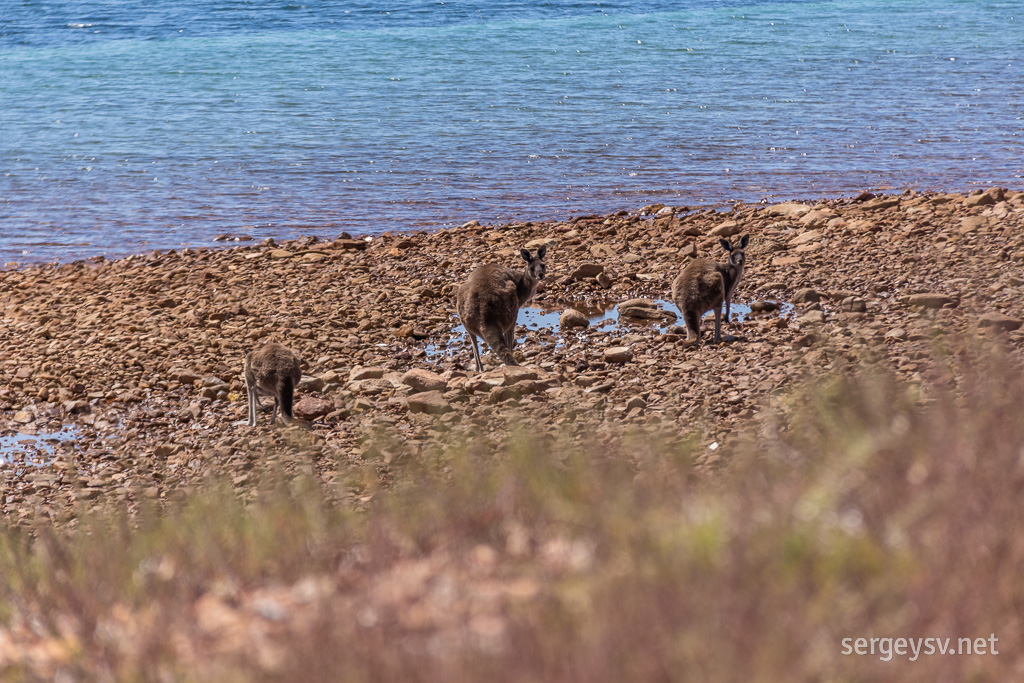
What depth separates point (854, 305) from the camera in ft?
27.3

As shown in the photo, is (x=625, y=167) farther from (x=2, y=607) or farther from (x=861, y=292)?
(x=2, y=607)

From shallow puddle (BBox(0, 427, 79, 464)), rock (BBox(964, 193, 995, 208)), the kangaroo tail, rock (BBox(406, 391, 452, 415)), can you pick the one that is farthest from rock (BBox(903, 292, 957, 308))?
shallow puddle (BBox(0, 427, 79, 464))

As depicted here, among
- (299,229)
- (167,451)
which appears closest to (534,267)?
(167,451)

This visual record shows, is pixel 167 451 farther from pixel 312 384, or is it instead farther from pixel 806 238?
pixel 806 238

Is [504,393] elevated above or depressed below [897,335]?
below

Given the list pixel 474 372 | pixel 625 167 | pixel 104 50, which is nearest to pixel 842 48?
pixel 625 167

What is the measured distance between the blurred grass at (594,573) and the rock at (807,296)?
459 centimetres

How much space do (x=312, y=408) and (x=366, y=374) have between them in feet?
2.16

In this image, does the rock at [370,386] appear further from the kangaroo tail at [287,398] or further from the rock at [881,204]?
the rock at [881,204]

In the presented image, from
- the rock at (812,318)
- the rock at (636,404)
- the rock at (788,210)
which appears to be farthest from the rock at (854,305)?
the rock at (788,210)

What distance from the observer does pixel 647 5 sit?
41.4 meters

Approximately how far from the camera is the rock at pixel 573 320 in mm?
9320

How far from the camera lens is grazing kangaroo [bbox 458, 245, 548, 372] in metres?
8.34

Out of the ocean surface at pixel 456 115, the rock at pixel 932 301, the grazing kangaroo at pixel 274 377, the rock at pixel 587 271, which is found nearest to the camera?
the grazing kangaroo at pixel 274 377
